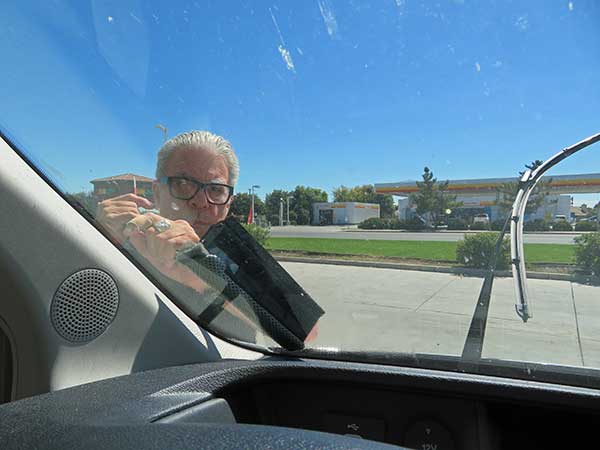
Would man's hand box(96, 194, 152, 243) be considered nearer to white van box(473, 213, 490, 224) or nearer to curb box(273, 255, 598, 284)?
curb box(273, 255, 598, 284)

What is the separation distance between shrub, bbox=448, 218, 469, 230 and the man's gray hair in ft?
3.76

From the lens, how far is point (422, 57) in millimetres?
1793

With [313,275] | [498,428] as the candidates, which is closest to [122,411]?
[313,275]

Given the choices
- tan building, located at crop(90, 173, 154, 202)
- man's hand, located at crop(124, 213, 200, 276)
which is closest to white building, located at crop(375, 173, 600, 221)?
man's hand, located at crop(124, 213, 200, 276)

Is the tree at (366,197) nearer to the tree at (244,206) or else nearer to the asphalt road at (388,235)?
the asphalt road at (388,235)

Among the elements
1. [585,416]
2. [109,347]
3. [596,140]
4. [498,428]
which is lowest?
[498,428]

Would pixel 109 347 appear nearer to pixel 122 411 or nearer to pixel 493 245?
pixel 122 411

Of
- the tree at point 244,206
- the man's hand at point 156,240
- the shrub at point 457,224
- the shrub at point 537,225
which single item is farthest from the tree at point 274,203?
the shrub at point 537,225

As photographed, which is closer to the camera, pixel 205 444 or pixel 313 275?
pixel 205 444

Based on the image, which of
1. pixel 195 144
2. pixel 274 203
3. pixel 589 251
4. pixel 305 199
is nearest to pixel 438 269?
pixel 589 251

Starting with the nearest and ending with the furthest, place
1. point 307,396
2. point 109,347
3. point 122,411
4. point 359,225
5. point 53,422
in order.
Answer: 1. point 53,422
2. point 122,411
3. point 109,347
4. point 307,396
5. point 359,225

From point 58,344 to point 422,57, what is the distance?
1.96 meters

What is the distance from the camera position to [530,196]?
1.84m

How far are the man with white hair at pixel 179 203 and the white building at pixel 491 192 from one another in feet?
2.71
